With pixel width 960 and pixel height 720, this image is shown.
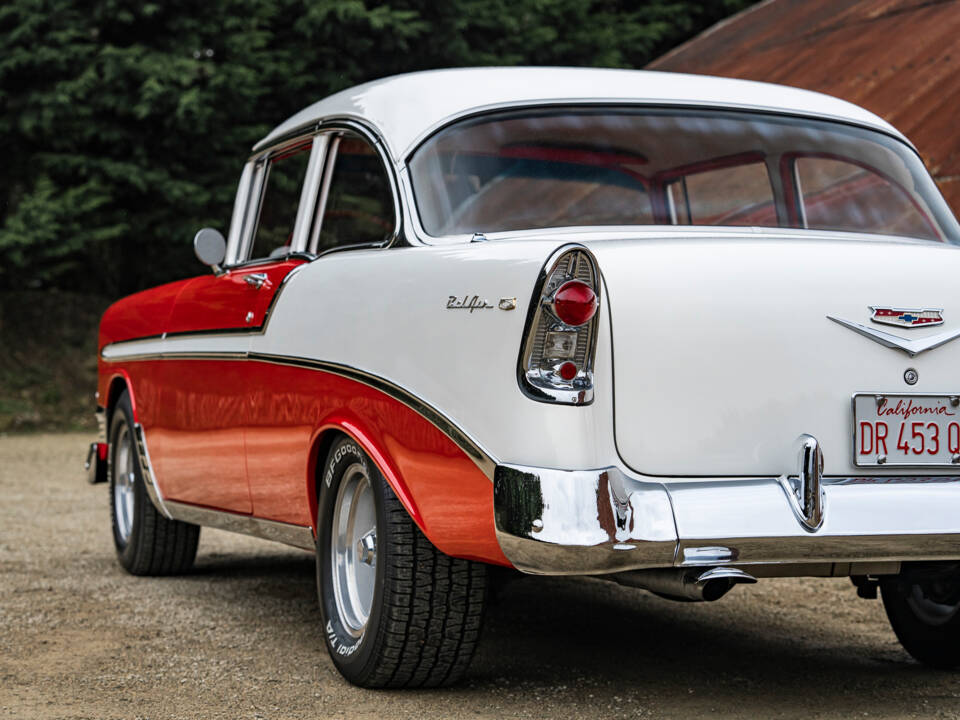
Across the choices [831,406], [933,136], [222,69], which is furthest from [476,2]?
[831,406]

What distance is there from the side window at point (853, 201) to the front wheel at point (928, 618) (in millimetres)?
1109

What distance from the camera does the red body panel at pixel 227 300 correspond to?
15.2 ft

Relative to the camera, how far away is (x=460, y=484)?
3393 millimetres

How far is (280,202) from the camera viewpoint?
17.3 feet

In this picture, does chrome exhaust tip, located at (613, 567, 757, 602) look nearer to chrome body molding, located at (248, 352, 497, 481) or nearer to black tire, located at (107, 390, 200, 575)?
chrome body molding, located at (248, 352, 497, 481)

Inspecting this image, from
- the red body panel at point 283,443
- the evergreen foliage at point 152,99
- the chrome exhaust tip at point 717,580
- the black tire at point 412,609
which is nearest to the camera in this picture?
the chrome exhaust tip at point 717,580

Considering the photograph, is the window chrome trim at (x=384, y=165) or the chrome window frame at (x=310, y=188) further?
the chrome window frame at (x=310, y=188)

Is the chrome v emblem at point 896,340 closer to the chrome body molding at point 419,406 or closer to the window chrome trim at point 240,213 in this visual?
the chrome body molding at point 419,406

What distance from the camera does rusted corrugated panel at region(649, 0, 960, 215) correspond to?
31.4ft

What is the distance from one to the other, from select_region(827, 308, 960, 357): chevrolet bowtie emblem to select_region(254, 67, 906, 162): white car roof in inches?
48.2

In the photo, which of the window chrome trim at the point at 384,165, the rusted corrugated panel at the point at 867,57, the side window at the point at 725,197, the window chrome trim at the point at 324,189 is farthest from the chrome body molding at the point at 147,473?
the rusted corrugated panel at the point at 867,57

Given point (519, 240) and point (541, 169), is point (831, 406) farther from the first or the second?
point (541, 169)

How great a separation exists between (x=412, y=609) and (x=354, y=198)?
1.42m

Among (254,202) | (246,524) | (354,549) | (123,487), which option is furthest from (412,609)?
(123,487)
